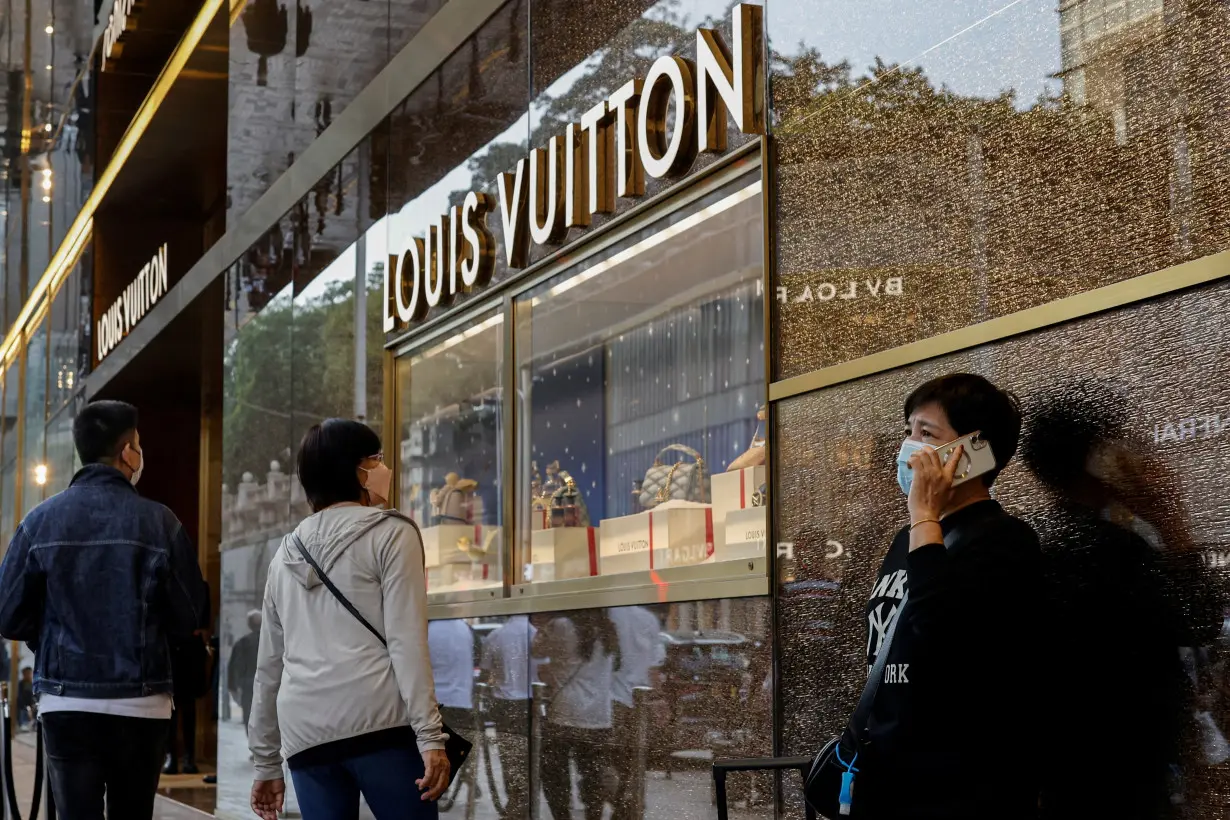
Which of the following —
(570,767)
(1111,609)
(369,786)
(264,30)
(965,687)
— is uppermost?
(264,30)

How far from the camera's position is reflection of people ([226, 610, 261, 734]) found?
8594mm

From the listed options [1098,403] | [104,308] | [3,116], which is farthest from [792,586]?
[3,116]

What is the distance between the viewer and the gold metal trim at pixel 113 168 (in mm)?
10555

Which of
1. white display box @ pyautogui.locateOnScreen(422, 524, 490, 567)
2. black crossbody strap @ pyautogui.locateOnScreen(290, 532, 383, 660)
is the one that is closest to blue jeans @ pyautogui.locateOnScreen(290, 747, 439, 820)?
black crossbody strap @ pyautogui.locateOnScreen(290, 532, 383, 660)

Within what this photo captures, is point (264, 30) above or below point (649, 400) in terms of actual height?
above

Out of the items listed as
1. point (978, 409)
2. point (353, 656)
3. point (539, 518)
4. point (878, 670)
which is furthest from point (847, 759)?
point (539, 518)

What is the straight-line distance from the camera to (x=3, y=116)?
16484mm

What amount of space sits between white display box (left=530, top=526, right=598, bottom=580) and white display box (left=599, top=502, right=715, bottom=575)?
8 cm

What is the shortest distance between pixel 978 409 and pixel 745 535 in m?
1.44

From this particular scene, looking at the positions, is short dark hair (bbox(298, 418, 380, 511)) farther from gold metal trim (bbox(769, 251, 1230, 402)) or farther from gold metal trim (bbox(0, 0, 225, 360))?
gold metal trim (bbox(0, 0, 225, 360))

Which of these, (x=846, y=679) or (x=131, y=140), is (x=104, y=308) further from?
(x=846, y=679)

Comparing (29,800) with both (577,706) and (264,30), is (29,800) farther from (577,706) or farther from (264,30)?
(577,706)

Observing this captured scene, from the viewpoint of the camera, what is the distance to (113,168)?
13164 mm

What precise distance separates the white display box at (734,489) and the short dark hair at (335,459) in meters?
1.02
